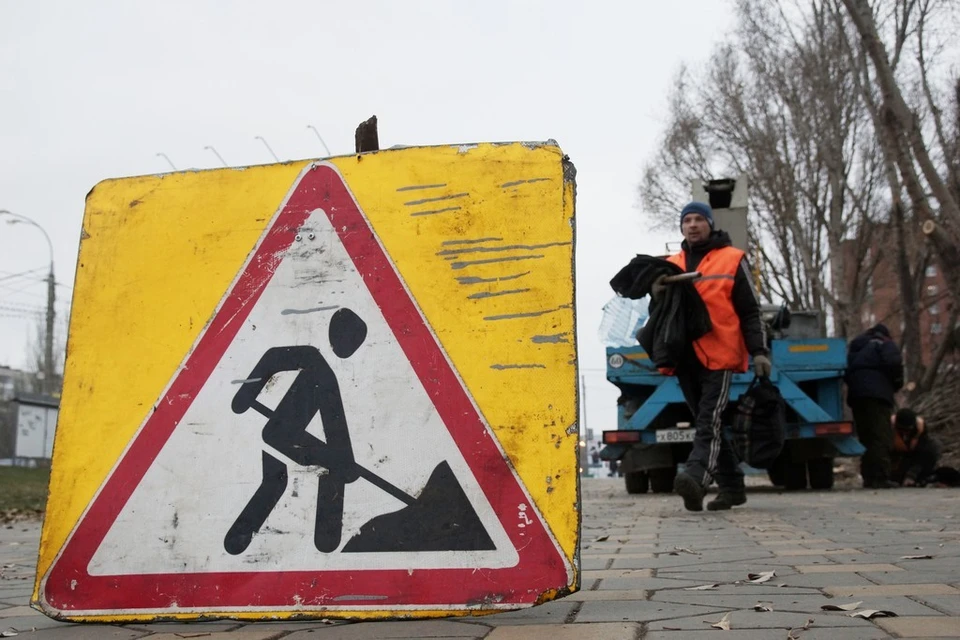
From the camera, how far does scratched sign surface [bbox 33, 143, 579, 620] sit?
8.23ft

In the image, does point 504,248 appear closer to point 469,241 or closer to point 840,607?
point 469,241

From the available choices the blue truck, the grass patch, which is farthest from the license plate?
the grass patch

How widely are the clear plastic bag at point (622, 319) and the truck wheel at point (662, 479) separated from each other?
155 cm

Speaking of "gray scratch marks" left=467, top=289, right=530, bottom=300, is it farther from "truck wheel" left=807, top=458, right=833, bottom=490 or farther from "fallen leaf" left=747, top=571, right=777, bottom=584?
"truck wheel" left=807, top=458, right=833, bottom=490

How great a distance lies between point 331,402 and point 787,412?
9.27 metres

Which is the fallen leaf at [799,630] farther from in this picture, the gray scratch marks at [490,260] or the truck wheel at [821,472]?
the truck wheel at [821,472]

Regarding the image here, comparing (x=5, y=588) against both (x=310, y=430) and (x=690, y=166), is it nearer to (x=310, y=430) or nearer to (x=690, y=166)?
(x=310, y=430)

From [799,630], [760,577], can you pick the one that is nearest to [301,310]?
Result: [799,630]

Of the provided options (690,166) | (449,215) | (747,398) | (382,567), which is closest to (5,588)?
(382,567)

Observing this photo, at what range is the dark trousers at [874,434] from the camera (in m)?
11.8

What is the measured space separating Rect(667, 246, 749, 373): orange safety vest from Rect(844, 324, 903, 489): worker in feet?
18.5

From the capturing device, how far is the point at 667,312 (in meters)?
6.52

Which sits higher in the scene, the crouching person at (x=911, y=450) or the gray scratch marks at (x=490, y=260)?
the gray scratch marks at (x=490, y=260)

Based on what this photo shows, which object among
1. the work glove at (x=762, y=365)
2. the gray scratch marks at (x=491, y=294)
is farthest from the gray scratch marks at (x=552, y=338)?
the work glove at (x=762, y=365)
